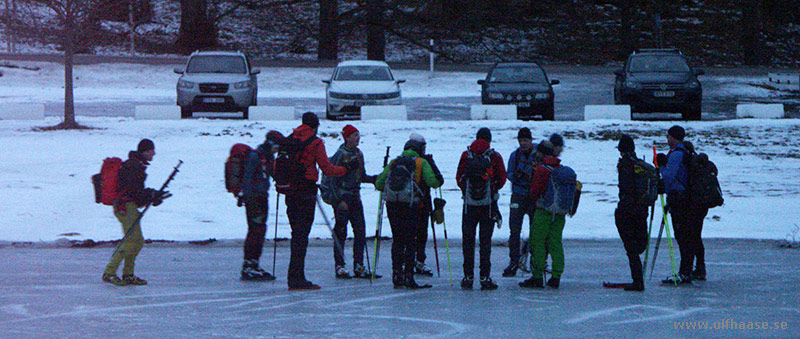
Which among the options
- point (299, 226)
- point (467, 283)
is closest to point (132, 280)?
point (299, 226)

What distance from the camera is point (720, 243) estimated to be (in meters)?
13.2

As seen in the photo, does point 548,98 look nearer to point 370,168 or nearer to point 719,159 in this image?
point 719,159

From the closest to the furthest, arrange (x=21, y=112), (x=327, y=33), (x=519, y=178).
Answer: (x=519, y=178), (x=21, y=112), (x=327, y=33)

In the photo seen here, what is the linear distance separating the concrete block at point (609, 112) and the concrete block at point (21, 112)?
42.1 ft

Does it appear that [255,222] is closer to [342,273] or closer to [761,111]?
[342,273]

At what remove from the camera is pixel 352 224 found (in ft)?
35.0

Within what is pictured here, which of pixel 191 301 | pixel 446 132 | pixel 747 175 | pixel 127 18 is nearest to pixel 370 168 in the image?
pixel 446 132

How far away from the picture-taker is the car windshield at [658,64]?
25.6 metres

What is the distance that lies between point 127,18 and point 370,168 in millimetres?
38408

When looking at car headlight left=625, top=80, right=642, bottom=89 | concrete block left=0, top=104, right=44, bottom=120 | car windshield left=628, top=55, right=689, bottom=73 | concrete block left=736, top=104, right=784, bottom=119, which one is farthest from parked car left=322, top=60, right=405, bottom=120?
concrete block left=736, top=104, right=784, bottom=119

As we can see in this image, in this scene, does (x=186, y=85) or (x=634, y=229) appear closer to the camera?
(x=634, y=229)

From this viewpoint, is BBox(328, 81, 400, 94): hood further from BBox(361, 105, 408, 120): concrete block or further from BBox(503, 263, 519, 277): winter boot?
BBox(503, 263, 519, 277): winter boot

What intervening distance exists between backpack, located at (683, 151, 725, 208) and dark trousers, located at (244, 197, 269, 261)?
4159 millimetres

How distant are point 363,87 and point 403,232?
15435 mm
